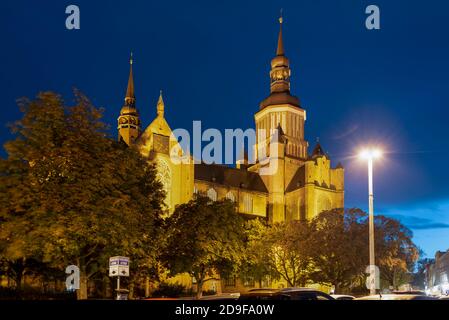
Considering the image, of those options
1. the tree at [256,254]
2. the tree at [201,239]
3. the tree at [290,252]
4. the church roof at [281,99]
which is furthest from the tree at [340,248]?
the church roof at [281,99]

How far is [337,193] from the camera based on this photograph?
10231 centimetres

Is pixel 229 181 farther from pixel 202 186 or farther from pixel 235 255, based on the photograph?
pixel 235 255

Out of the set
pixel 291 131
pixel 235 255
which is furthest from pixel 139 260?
pixel 291 131

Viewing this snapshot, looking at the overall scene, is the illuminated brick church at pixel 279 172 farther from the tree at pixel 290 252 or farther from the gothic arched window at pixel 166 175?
the tree at pixel 290 252

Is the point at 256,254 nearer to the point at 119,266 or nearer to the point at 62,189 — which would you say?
the point at 62,189

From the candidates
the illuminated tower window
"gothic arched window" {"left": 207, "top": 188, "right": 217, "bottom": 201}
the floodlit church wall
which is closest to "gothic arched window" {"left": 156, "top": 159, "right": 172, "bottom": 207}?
"gothic arched window" {"left": 207, "top": 188, "right": 217, "bottom": 201}

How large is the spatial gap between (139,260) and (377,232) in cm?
3289

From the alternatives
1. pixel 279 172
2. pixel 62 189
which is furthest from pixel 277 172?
→ pixel 62 189

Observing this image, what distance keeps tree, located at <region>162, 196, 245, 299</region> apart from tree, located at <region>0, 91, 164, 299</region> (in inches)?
768

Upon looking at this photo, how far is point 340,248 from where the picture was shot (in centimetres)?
6219

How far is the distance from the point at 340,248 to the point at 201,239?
57.9 ft

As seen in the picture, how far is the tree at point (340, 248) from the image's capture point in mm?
61781

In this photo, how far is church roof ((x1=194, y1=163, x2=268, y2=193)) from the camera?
99500 millimetres

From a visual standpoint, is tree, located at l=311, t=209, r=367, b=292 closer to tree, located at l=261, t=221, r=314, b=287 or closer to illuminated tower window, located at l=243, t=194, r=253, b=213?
tree, located at l=261, t=221, r=314, b=287
